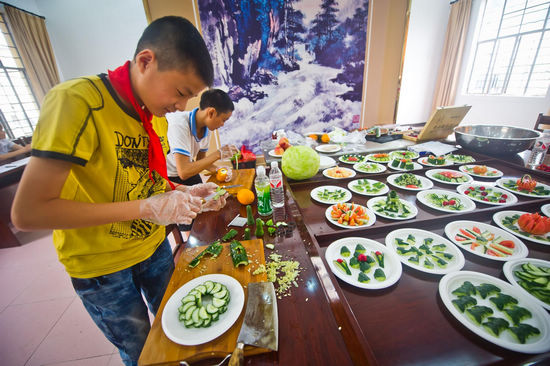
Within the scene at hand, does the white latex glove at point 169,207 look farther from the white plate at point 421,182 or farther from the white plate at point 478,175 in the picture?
the white plate at point 478,175

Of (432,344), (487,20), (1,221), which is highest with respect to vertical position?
(487,20)

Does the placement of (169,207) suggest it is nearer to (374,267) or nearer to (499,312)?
(374,267)

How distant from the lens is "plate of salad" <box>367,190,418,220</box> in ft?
4.62

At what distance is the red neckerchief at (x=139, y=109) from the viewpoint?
1053mm

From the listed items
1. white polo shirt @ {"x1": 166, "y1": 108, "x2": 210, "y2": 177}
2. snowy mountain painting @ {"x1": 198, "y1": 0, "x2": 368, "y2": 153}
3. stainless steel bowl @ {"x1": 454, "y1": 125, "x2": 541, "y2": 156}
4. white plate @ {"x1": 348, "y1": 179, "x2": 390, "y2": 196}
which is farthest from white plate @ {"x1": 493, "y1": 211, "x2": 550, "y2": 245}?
snowy mountain painting @ {"x1": 198, "y1": 0, "x2": 368, "y2": 153}

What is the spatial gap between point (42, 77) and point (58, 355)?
8524 mm

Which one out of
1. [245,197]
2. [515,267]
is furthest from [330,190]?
[515,267]

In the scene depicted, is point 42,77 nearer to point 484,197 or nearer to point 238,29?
point 238,29

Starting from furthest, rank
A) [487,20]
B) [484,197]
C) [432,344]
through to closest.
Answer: [487,20] → [484,197] → [432,344]

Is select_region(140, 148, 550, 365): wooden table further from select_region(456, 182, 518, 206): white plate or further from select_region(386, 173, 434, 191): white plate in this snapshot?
select_region(386, 173, 434, 191): white plate

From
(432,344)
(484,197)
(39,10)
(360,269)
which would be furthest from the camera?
(39,10)

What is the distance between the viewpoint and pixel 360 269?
3.46 ft

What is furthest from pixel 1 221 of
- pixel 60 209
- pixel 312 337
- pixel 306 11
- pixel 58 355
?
pixel 306 11

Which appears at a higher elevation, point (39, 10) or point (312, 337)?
point (39, 10)
